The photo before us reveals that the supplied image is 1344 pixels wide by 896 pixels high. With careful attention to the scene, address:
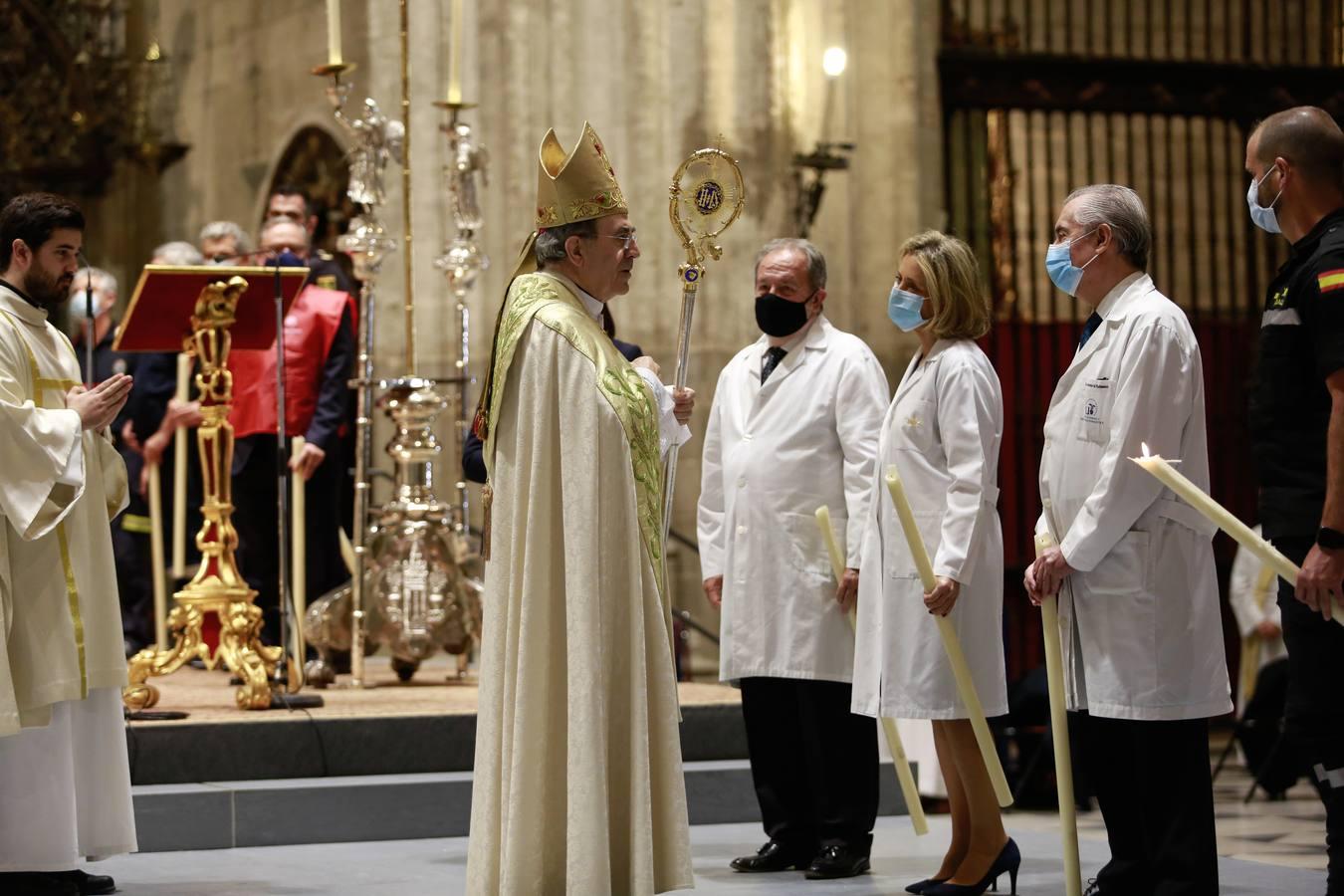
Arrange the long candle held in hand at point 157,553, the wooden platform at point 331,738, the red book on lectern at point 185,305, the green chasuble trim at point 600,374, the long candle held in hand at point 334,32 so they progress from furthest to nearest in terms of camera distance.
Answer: the long candle held in hand at point 157,553, the long candle held in hand at point 334,32, the red book on lectern at point 185,305, the wooden platform at point 331,738, the green chasuble trim at point 600,374

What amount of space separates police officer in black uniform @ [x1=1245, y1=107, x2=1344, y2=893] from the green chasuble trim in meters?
1.24

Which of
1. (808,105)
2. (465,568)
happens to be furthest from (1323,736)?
(808,105)

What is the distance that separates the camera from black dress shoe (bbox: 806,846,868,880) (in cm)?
497

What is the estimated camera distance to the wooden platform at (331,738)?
19.2 ft

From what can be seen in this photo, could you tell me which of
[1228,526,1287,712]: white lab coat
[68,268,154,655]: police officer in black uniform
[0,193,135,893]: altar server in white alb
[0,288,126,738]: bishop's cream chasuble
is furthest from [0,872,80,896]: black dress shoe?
[1228,526,1287,712]: white lab coat

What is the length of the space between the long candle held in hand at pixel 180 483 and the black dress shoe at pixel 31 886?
347 centimetres

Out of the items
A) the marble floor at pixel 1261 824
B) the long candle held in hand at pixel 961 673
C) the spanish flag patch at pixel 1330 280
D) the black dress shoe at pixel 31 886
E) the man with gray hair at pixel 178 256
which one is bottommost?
the marble floor at pixel 1261 824

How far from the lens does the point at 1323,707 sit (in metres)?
3.82

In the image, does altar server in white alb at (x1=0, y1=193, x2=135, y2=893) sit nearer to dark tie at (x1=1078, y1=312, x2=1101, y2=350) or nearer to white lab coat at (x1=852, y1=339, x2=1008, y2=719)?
white lab coat at (x1=852, y1=339, x2=1008, y2=719)

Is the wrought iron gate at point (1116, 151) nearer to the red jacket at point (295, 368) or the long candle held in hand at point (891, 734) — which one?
the red jacket at point (295, 368)

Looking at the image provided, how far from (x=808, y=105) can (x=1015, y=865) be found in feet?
18.5

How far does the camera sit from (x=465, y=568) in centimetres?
730

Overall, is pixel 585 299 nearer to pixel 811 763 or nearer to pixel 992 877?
pixel 811 763

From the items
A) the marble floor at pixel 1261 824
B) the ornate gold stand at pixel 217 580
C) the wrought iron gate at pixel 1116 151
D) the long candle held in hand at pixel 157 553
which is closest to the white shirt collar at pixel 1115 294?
the marble floor at pixel 1261 824
